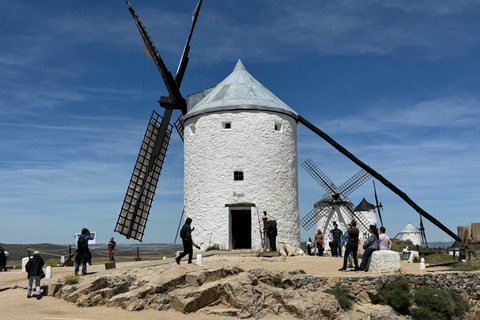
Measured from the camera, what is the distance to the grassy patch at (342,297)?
519 inches

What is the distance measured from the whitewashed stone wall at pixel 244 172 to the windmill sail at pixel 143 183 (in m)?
2.97

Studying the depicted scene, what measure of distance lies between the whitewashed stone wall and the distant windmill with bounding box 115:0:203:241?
3.03m

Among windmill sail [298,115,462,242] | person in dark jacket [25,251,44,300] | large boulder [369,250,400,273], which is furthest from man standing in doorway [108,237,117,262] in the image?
large boulder [369,250,400,273]

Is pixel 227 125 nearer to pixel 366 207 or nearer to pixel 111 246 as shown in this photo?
pixel 111 246

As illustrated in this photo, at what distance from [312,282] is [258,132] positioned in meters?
8.52

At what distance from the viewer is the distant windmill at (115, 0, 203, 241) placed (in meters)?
22.9

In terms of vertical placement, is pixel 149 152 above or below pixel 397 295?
above

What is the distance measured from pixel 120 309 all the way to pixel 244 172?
8.97 m

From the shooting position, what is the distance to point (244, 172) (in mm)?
20453

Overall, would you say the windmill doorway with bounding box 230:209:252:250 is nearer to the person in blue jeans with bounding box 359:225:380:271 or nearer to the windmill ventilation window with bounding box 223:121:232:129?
the windmill ventilation window with bounding box 223:121:232:129

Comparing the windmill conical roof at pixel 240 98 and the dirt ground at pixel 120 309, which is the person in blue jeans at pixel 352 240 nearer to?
the dirt ground at pixel 120 309

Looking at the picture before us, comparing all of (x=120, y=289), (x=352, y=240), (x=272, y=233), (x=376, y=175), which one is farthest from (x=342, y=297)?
(x=376, y=175)

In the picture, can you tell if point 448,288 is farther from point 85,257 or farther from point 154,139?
point 154,139

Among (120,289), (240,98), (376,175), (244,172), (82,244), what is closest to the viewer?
(120,289)
